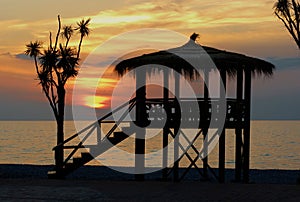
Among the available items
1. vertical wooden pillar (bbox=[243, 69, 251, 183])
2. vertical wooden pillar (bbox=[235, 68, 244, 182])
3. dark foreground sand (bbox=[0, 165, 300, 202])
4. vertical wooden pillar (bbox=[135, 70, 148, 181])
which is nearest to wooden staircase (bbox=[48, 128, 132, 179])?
vertical wooden pillar (bbox=[135, 70, 148, 181])

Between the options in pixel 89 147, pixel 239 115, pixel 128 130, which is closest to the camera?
pixel 89 147

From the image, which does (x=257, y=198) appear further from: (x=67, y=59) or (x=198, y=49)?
(x=67, y=59)

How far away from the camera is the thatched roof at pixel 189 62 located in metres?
22.0

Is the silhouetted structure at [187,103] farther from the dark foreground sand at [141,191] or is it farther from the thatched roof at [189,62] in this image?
the dark foreground sand at [141,191]

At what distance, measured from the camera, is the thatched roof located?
22.0 meters

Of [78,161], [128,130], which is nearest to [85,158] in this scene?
[78,161]

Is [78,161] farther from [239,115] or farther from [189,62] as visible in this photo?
[239,115]

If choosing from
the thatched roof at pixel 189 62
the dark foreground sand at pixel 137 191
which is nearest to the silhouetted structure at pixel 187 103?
the thatched roof at pixel 189 62

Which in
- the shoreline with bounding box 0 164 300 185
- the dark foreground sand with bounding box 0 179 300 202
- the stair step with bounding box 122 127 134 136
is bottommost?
the shoreline with bounding box 0 164 300 185

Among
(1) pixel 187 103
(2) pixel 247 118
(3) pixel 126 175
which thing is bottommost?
(3) pixel 126 175

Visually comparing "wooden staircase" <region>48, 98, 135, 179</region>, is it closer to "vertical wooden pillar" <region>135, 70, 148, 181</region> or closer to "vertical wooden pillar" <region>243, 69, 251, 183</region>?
"vertical wooden pillar" <region>135, 70, 148, 181</region>

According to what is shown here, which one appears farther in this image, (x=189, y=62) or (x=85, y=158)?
(x=85, y=158)

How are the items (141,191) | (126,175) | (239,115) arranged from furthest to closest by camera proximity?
(126,175) < (239,115) < (141,191)

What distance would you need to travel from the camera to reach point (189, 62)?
2194 cm
